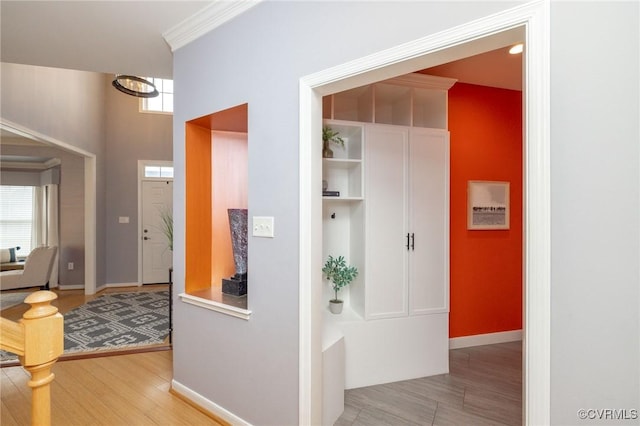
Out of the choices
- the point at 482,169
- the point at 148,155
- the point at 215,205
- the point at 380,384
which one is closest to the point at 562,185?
the point at 380,384

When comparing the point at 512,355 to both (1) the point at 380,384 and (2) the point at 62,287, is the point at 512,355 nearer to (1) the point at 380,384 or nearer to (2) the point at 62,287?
(1) the point at 380,384

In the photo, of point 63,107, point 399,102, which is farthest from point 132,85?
point 399,102

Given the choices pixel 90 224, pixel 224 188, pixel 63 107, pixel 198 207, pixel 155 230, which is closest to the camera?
pixel 198 207

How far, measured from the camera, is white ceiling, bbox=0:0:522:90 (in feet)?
7.41

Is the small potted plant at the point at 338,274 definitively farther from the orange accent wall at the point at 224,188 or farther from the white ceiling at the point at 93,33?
the white ceiling at the point at 93,33

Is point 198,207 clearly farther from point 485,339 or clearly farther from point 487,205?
point 485,339

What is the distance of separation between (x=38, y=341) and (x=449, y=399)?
2606mm

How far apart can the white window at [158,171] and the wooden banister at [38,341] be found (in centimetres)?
628

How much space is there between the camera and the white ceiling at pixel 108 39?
2260 mm

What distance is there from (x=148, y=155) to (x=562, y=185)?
6977 millimetres

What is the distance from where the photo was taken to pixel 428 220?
2.96 meters

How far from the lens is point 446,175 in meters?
3.02

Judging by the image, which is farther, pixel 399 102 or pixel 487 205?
pixel 487 205

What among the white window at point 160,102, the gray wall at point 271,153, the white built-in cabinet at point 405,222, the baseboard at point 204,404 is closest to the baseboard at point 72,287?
the white window at point 160,102
